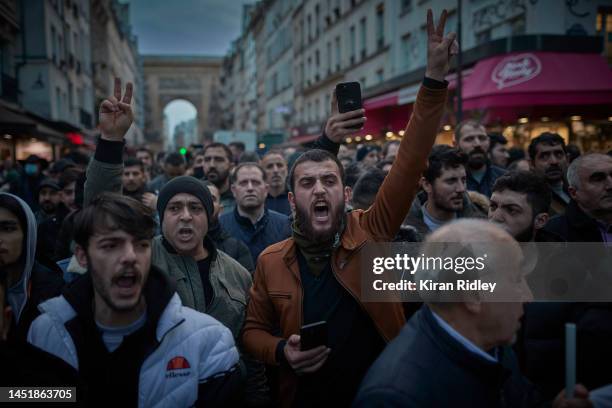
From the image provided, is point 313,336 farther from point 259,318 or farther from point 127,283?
point 127,283

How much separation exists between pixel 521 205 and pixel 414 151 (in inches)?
45.6

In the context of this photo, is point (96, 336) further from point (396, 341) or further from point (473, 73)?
point (473, 73)

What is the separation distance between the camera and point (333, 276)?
260 centimetres

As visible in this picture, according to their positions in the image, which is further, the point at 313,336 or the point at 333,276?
the point at 333,276

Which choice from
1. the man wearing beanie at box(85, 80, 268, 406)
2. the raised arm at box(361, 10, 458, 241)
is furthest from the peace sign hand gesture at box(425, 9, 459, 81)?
the man wearing beanie at box(85, 80, 268, 406)

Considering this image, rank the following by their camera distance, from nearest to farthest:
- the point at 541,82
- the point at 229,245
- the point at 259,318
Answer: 1. the point at 259,318
2. the point at 229,245
3. the point at 541,82

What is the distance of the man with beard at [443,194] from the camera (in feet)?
13.3

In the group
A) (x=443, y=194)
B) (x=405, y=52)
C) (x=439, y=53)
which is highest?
(x=405, y=52)

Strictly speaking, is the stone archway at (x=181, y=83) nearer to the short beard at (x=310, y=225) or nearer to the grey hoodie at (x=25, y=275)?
the grey hoodie at (x=25, y=275)

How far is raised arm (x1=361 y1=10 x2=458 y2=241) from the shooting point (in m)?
2.44

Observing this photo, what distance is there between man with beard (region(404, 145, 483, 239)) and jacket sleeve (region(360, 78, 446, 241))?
1.46 meters

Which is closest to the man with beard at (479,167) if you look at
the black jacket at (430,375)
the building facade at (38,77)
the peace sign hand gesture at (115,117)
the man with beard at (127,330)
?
the peace sign hand gesture at (115,117)

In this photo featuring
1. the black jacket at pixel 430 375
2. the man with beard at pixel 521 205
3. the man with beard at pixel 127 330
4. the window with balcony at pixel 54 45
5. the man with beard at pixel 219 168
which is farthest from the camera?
the window with balcony at pixel 54 45

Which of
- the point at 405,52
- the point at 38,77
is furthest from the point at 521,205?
the point at 38,77
